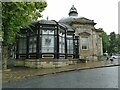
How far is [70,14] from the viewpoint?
1880 inches

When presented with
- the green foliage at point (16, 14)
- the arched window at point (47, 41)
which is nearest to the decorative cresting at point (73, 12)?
the arched window at point (47, 41)

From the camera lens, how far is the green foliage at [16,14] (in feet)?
58.6

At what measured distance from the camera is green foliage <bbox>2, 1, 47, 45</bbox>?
17.9 m

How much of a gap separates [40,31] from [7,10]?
6645mm

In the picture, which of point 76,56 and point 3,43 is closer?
point 3,43

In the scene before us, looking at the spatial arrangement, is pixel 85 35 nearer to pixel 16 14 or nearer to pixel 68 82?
pixel 16 14

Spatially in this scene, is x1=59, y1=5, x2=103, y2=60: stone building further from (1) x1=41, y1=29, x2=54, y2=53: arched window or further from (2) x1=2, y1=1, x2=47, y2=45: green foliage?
(2) x1=2, y1=1, x2=47, y2=45: green foliage

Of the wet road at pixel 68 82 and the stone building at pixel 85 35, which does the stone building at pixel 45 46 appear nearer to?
the stone building at pixel 85 35

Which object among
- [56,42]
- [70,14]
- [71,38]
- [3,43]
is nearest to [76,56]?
[71,38]

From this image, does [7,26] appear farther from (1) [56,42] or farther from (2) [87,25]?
(2) [87,25]

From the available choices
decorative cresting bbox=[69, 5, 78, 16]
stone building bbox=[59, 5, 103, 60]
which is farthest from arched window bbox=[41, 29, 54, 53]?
decorative cresting bbox=[69, 5, 78, 16]

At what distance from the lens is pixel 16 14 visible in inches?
723

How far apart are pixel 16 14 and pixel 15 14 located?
0.28 ft

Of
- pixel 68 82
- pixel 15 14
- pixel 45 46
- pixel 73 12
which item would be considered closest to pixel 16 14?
pixel 15 14
